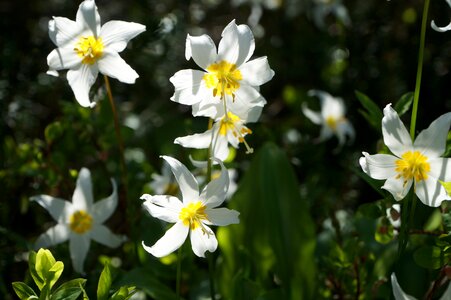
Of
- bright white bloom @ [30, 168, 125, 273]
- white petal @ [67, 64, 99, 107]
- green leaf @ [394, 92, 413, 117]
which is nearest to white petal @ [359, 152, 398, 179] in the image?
green leaf @ [394, 92, 413, 117]

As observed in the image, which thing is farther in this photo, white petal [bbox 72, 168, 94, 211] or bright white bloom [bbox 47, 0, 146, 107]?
white petal [bbox 72, 168, 94, 211]

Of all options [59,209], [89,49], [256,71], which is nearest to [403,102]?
[256,71]

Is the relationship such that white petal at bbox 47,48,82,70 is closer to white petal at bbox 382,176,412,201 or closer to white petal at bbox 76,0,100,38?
white petal at bbox 76,0,100,38

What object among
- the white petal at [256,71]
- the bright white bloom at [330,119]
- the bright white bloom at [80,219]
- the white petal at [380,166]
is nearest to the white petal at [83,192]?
the bright white bloom at [80,219]

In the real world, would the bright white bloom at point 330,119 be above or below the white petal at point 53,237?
below

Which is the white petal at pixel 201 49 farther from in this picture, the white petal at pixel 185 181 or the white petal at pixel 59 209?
the white petal at pixel 59 209

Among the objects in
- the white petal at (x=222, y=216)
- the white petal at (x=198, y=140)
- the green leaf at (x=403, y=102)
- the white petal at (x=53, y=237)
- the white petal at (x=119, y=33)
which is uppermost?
the white petal at (x=119, y=33)
